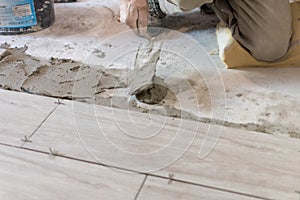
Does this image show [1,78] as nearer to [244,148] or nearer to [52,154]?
[52,154]

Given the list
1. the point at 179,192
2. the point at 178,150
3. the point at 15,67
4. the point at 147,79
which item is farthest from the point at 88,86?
the point at 179,192

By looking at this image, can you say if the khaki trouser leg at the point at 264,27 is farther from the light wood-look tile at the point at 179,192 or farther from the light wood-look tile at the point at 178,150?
the light wood-look tile at the point at 179,192

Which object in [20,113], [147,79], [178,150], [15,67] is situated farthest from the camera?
[15,67]

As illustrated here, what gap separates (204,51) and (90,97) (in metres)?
0.50

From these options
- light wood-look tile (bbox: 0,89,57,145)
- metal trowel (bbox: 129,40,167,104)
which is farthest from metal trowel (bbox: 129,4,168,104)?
light wood-look tile (bbox: 0,89,57,145)

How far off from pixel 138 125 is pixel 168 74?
310mm

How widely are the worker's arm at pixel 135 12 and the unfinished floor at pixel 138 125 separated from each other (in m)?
0.21

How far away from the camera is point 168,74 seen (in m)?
1.49

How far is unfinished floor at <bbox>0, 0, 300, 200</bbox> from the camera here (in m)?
1.05

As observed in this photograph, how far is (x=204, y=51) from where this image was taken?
1.62 metres

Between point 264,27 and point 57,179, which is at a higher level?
point 264,27

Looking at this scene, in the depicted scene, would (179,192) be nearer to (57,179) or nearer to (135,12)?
(57,179)

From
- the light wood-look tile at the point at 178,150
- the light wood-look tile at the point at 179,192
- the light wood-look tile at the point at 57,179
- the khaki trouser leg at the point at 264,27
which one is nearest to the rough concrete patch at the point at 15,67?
the light wood-look tile at the point at 178,150

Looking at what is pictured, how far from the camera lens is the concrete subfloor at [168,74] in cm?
131
